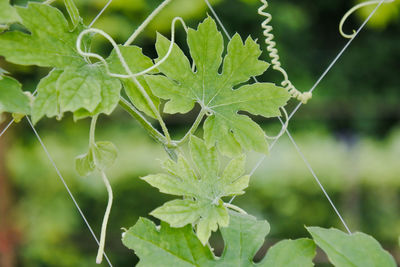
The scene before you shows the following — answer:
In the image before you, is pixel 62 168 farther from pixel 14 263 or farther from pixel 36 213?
pixel 14 263

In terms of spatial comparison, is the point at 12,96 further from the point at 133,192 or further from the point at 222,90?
the point at 133,192

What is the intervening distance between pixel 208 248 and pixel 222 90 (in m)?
0.13

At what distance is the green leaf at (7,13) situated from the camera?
33cm

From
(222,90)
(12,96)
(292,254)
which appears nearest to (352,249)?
(292,254)

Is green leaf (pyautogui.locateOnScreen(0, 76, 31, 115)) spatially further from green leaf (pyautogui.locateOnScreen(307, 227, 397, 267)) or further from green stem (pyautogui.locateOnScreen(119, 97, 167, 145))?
green leaf (pyautogui.locateOnScreen(307, 227, 397, 267))

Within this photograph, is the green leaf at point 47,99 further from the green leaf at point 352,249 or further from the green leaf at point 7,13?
the green leaf at point 352,249

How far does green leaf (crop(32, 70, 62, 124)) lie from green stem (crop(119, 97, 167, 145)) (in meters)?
0.06

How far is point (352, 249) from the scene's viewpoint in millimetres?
368

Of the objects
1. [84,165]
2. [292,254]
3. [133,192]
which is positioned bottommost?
[133,192]

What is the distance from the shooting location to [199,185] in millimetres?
389

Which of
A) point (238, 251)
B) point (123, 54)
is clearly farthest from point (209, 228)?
point (123, 54)

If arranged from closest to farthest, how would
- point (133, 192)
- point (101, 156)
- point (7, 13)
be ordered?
point (7, 13) < point (101, 156) < point (133, 192)

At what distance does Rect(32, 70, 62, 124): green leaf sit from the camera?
340 mm

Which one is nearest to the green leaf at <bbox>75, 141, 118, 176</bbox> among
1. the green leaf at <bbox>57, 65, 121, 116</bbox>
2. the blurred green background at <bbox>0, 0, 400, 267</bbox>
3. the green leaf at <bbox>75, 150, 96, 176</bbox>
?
the green leaf at <bbox>75, 150, 96, 176</bbox>
